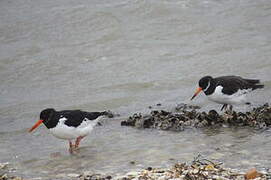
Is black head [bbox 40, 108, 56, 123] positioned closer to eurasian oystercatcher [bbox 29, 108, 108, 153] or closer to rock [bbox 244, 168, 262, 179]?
eurasian oystercatcher [bbox 29, 108, 108, 153]

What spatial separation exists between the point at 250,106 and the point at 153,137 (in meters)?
2.43

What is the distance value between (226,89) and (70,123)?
2959 mm

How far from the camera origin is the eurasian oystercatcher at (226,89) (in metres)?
9.12

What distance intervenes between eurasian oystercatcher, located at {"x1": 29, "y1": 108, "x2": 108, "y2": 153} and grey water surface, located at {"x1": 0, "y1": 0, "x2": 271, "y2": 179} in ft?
0.99

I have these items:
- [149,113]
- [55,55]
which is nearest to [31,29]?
[55,55]

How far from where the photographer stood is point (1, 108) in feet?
36.2

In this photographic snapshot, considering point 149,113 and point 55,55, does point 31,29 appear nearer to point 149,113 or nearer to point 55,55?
point 55,55

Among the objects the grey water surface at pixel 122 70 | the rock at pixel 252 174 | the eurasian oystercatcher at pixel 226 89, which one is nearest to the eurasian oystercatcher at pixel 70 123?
the grey water surface at pixel 122 70

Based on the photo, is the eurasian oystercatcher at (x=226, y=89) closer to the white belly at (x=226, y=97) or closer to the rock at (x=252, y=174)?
the white belly at (x=226, y=97)

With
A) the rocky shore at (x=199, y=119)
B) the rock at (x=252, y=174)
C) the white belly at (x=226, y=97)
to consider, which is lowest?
the rock at (x=252, y=174)

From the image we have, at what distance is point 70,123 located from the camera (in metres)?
7.85

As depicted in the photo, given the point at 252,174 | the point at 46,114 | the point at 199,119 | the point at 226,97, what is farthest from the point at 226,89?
the point at 252,174

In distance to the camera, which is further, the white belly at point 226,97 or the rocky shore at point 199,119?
the white belly at point 226,97

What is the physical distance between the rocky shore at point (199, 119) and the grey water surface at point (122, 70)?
0.62 feet
